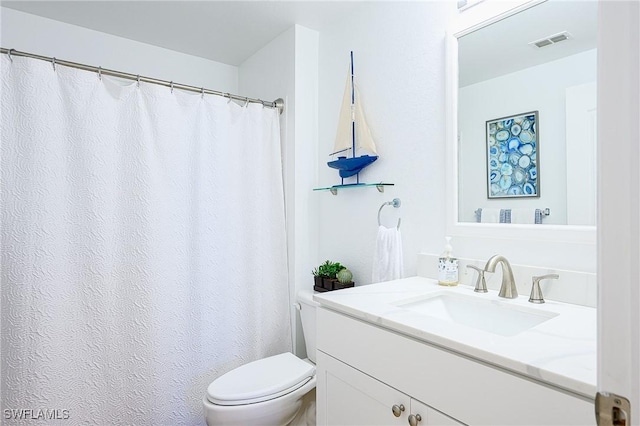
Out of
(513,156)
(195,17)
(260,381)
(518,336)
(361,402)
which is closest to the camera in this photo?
(518,336)

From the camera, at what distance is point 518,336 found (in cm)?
84

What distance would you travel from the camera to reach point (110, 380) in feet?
5.42

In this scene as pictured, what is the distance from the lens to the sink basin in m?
1.08

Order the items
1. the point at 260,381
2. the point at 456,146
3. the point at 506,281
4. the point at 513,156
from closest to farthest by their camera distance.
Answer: the point at 506,281, the point at 513,156, the point at 456,146, the point at 260,381

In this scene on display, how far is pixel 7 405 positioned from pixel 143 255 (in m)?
0.76

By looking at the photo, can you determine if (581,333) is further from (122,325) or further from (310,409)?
(122,325)

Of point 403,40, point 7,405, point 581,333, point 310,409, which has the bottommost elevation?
point 310,409

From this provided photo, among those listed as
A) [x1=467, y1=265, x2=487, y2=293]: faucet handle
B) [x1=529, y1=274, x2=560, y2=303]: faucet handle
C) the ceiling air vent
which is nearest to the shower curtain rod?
the ceiling air vent

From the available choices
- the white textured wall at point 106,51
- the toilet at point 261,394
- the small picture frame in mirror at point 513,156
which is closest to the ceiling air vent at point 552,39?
the small picture frame in mirror at point 513,156

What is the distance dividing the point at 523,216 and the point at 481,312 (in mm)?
368

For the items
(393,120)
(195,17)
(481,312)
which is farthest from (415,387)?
(195,17)

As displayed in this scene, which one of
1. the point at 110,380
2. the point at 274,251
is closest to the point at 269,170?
the point at 274,251

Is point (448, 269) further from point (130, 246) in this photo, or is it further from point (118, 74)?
point (118, 74)

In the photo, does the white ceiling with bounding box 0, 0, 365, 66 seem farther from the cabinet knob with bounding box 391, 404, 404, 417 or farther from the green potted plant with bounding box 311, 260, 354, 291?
Result: the cabinet knob with bounding box 391, 404, 404, 417
